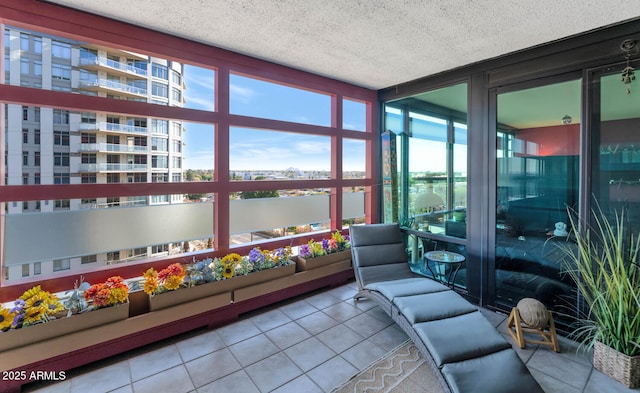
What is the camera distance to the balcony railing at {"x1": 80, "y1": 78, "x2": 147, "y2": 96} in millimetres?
2822

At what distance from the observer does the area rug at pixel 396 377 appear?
207 centimetres

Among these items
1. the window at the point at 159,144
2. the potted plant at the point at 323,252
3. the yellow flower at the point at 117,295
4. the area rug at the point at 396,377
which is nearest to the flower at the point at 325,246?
the potted plant at the point at 323,252

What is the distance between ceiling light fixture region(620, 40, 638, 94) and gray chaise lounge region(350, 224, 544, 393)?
2428mm

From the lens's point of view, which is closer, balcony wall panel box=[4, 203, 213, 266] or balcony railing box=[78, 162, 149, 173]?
balcony wall panel box=[4, 203, 213, 266]

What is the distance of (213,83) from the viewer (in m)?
3.25

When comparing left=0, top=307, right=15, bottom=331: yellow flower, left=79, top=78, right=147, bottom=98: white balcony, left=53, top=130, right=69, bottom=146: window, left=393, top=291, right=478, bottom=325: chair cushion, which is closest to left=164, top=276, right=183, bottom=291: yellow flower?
left=0, top=307, right=15, bottom=331: yellow flower

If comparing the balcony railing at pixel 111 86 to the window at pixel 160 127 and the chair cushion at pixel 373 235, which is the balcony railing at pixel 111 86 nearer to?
the window at pixel 160 127

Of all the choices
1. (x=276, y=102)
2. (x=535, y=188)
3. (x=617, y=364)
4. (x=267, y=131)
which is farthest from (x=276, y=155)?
(x=617, y=364)

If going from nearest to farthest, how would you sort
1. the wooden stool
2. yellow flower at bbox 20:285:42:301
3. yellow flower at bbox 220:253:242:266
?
yellow flower at bbox 20:285:42:301 < the wooden stool < yellow flower at bbox 220:253:242:266

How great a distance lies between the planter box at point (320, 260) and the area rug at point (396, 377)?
5.03 feet

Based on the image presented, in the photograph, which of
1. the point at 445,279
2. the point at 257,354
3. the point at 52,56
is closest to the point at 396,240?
the point at 445,279

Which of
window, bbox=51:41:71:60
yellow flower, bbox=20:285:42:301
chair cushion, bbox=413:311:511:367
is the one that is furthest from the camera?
window, bbox=51:41:71:60

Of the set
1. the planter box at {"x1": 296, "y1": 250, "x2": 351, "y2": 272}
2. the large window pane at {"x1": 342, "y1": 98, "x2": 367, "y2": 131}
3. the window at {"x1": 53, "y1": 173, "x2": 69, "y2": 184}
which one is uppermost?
the large window pane at {"x1": 342, "y1": 98, "x2": 367, "y2": 131}

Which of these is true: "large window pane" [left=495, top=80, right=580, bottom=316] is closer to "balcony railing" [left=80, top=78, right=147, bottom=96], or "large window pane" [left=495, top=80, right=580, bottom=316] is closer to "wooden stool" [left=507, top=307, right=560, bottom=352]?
"wooden stool" [left=507, top=307, right=560, bottom=352]
